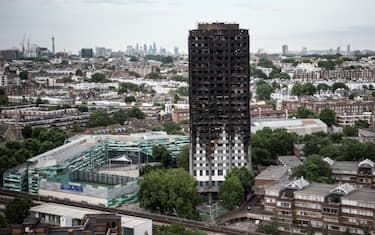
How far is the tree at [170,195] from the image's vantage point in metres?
10.1

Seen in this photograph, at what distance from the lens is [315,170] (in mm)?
11195

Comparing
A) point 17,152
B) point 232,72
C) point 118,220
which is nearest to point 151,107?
point 17,152

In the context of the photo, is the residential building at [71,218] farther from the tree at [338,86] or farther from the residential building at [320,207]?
the tree at [338,86]

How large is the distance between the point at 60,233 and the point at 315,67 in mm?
34882

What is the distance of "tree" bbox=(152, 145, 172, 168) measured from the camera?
45.3 feet

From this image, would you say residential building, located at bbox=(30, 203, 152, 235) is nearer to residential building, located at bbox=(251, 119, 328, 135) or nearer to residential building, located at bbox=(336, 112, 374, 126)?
residential building, located at bbox=(251, 119, 328, 135)

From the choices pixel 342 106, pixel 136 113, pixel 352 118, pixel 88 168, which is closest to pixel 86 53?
pixel 136 113

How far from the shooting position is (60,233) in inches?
274

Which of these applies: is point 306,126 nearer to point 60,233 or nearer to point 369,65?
point 60,233

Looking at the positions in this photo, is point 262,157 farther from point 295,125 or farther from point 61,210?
point 61,210

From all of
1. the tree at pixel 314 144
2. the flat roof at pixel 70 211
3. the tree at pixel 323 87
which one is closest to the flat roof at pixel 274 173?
the tree at pixel 314 144

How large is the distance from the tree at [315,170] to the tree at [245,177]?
89 cm

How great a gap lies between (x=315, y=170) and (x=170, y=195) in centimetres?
287

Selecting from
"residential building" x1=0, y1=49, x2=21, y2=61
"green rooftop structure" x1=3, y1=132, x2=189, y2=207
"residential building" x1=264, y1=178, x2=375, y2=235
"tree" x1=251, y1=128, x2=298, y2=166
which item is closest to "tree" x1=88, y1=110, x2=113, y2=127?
"green rooftop structure" x1=3, y1=132, x2=189, y2=207
